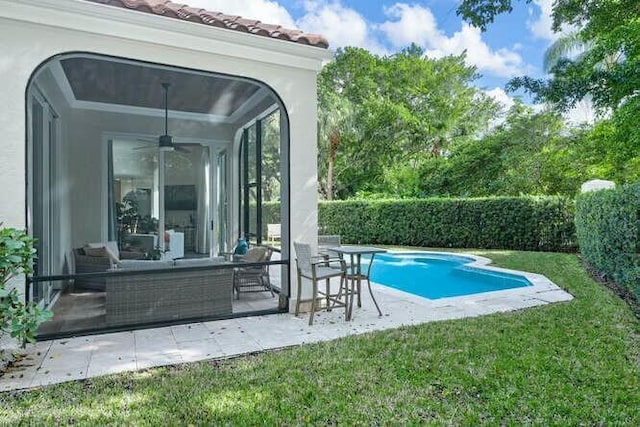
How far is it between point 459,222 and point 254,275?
10993 mm

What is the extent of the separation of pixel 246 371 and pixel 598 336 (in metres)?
4.13

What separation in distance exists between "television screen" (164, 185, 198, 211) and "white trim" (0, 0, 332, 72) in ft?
17.7

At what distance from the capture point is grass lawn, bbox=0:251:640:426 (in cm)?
316

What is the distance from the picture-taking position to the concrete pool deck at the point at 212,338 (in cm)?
408

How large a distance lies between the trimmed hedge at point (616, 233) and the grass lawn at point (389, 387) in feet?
6.79

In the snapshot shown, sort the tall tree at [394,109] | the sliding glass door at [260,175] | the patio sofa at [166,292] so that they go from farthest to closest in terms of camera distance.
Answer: the tall tree at [394,109] → the sliding glass door at [260,175] → the patio sofa at [166,292]

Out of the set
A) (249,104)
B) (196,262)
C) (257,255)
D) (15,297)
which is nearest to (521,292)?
(257,255)

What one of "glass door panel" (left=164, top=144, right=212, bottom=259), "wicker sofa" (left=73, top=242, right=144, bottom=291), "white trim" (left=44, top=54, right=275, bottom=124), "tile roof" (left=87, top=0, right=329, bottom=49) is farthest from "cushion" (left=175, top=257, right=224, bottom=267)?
"glass door panel" (left=164, top=144, right=212, bottom=259)

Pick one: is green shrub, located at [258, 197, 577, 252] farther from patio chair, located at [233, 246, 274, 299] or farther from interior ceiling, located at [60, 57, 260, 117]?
patio chair, located at [233, 246, 274, 299]

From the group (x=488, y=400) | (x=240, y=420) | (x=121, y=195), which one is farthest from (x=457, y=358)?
(x=121, y=195)

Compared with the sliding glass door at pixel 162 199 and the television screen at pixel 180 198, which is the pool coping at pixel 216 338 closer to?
the sliding glass door at pixel 162 199

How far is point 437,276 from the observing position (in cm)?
1120

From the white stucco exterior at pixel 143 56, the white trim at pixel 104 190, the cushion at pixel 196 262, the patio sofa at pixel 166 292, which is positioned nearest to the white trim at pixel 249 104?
the white stucco exterior at pixel 143 56

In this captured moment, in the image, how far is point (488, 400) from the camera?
3.41 metres
